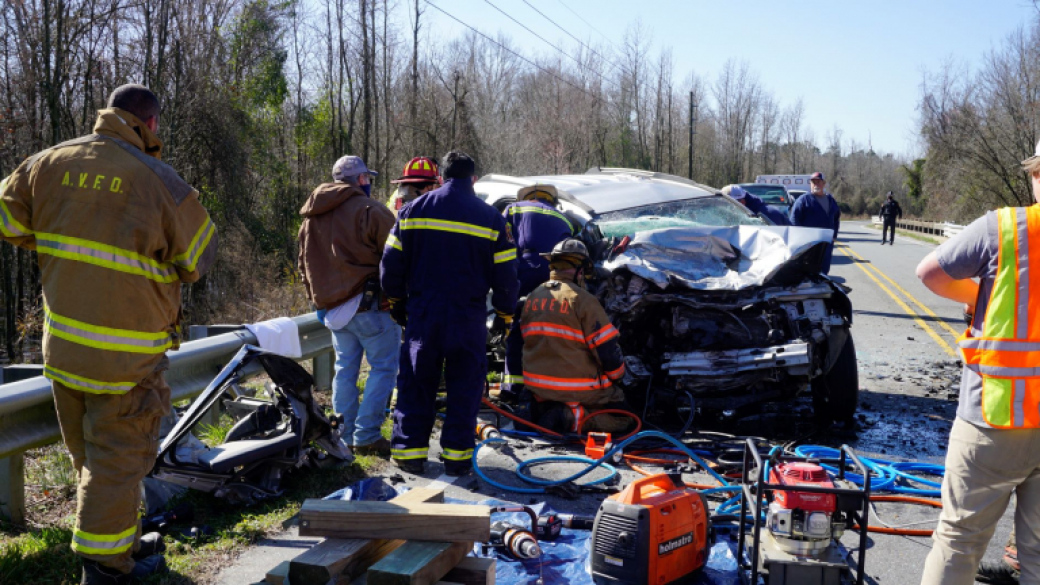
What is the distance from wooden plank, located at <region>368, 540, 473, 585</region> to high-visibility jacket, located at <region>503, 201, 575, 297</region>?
12.8 ft

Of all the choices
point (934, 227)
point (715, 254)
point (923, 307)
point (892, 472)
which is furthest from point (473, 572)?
point (934, 227)

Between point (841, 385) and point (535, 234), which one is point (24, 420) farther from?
point (841, 385)

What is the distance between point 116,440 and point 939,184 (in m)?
47.1

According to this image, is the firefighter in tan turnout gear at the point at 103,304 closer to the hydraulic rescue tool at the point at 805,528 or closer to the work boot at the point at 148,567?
the work boot at the point at 148,567

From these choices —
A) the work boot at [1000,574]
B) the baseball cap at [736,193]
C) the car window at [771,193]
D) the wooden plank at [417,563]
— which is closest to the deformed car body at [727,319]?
the work boot at [1000,574]

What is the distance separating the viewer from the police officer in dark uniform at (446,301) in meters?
5.04

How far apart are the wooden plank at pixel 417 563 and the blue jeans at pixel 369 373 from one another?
2209mm

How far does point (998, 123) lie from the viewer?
3188cm

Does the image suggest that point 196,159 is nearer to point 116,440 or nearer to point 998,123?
point 116,440

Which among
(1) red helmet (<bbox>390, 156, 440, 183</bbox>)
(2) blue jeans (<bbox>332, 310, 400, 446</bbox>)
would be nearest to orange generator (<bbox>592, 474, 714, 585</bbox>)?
(2) blue jeans (<bbox>332, 310, 400, 446</bbox>)

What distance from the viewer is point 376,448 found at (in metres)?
5.41

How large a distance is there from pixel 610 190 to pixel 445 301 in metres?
3.68

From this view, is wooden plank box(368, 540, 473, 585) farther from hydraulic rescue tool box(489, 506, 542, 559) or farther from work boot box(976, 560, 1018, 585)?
work boot box(976, 560, 1018, 585)

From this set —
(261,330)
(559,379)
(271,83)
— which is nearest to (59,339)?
(261,330)
